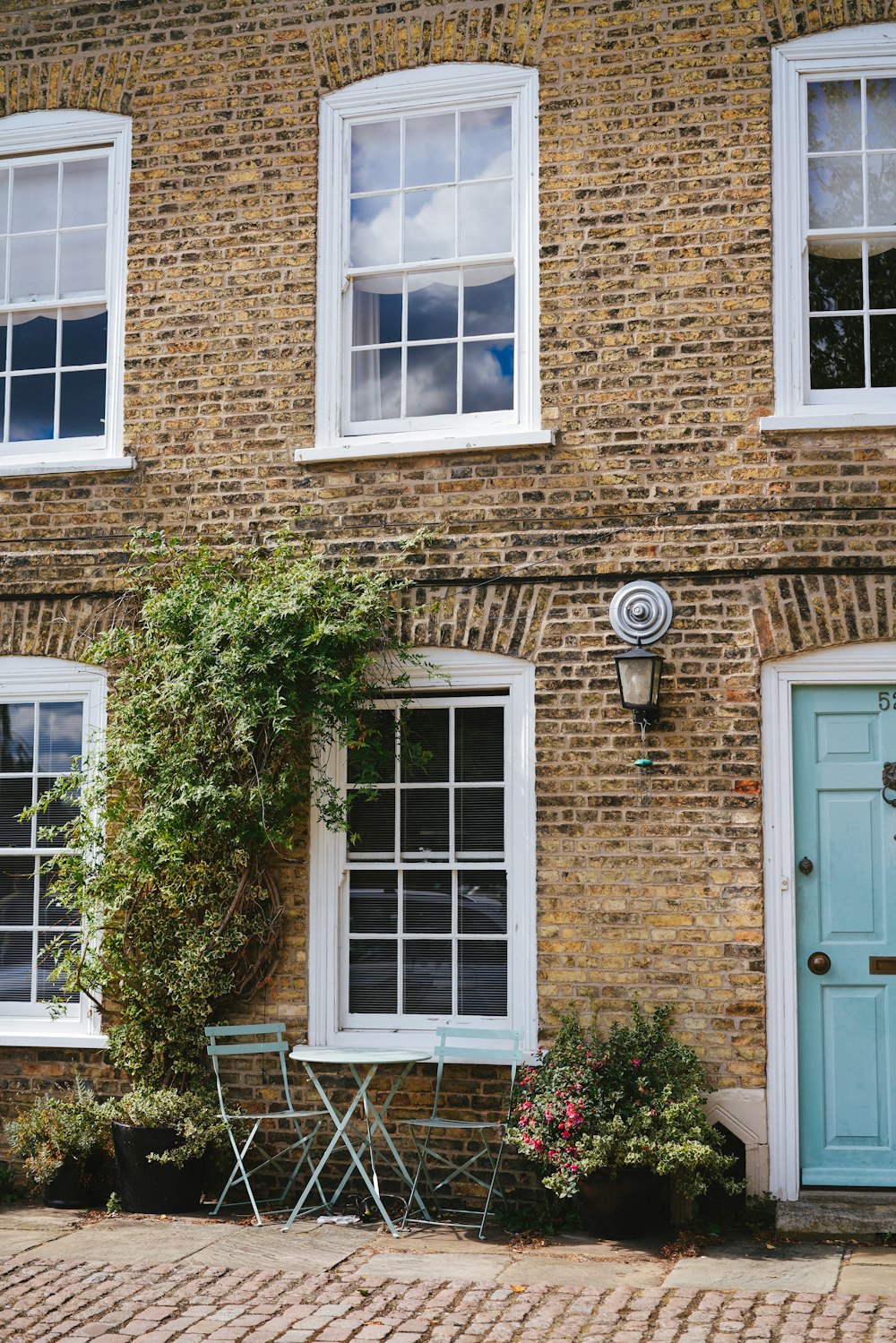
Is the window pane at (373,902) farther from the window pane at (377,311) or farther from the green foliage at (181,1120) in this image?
the window pane at (377,311)

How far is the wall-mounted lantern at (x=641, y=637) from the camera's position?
7137 millimetres

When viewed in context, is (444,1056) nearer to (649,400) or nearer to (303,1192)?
(303,1192)

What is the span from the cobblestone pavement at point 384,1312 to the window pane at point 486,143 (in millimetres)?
5726

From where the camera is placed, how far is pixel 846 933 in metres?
7.14

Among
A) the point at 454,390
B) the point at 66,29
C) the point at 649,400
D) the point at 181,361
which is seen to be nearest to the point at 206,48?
the point at 66,29

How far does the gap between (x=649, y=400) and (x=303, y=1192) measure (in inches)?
175

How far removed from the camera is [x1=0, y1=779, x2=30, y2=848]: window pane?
8359 millimetres

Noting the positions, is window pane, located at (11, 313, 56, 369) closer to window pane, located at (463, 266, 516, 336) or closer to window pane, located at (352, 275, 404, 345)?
window pane, located at (352, 275, 404, 345)

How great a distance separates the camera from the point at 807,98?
7.54m

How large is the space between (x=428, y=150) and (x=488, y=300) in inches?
37.1

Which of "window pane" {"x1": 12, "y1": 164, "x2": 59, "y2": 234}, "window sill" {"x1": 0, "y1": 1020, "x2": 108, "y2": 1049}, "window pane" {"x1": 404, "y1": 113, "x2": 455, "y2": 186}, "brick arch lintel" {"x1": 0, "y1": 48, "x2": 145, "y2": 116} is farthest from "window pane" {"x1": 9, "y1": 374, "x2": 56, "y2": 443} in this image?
"window sill" {"x1": 0, "y1": 1020, "x2": 108, "y2": 1049}

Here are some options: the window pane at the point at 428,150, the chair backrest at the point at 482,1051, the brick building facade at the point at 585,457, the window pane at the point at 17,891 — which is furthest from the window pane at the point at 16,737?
the window pane at the point at 428,150

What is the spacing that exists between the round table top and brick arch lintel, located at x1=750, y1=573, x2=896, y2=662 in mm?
2674

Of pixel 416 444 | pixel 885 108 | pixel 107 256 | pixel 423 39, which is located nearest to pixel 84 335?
pixel 107 256
